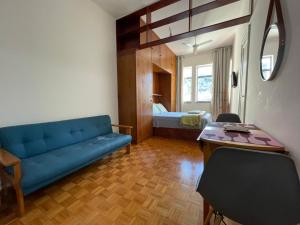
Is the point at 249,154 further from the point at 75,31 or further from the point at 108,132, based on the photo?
the point at 75,31

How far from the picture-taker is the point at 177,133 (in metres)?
3.80

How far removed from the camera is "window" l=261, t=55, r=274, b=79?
1.37m

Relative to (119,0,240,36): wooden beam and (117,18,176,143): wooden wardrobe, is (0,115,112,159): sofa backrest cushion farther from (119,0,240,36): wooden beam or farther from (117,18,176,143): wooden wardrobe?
(119,0,240,36): wooden beam

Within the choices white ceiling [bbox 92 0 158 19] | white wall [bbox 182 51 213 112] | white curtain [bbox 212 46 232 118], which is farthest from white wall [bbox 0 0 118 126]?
white curtain [bbox 212 46 232 118]

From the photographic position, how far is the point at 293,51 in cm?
98

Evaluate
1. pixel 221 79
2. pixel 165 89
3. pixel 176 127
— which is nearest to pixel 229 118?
pixel 176 127

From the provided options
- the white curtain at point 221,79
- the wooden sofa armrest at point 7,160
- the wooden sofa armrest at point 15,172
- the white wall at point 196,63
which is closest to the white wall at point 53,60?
the wooden sofa armrest at point 7,160

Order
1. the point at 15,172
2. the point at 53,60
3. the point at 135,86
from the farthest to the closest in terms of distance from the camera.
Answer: the point at 135,86 < the point at 53,60 < the point at 15,172

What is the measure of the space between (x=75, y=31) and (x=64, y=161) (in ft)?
6.91

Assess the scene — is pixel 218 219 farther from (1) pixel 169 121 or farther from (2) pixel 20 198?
(1) pixel 169 121

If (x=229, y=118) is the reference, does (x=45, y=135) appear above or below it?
below

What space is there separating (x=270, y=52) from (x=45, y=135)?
273 centimetres

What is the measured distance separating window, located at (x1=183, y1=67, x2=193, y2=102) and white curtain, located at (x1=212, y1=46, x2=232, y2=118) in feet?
3.22

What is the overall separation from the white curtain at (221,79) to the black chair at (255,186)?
16.6ft
